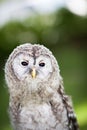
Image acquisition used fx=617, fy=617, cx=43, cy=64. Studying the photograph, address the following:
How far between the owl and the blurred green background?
4646 millimetres

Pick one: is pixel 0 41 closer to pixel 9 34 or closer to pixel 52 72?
pixel 9 34

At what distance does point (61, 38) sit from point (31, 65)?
7.03m

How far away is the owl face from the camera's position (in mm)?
3186

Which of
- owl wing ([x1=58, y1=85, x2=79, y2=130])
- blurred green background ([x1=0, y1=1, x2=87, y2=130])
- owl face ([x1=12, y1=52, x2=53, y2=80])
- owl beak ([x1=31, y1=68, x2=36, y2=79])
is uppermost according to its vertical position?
blurred green background ([x1=0, y1=1, x2=87, y2=130])

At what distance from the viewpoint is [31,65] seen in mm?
3178

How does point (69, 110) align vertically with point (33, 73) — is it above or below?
below

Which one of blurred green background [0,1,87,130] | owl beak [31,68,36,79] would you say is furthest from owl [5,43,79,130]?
blurred green background [0,1,87,130]

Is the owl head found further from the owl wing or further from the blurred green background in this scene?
the blurred green background

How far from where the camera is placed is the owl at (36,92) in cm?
322

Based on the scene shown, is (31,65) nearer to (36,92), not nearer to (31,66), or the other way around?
(31,66)

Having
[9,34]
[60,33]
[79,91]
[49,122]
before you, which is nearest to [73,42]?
[60,33]

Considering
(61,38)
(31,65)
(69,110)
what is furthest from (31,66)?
(61,38)

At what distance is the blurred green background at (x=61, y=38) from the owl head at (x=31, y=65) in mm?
4755

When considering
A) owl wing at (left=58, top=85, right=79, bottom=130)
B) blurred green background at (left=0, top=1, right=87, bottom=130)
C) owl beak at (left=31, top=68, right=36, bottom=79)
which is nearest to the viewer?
owl beak at (left=31, top=68, right=36, bottom=79)
